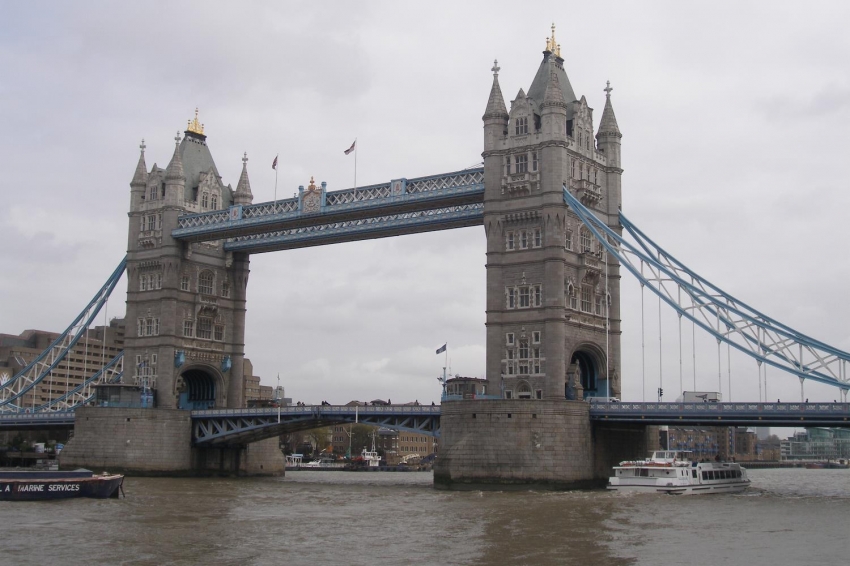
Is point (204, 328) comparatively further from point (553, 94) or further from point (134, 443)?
point (553, 94)

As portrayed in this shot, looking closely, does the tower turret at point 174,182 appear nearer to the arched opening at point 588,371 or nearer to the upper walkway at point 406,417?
the upper walkway at point 406,417

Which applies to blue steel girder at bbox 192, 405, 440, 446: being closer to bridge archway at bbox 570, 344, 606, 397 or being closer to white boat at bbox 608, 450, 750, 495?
bridge archway at bbox 570, 344, 606, 397

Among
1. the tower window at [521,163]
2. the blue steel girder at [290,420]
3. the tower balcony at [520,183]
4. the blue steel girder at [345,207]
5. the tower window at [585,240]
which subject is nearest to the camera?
the tower balcony at [520,183]

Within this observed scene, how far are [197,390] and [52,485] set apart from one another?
136ft

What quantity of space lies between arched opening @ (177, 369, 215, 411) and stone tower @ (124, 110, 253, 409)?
0.31ft

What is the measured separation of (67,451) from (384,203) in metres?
34.4

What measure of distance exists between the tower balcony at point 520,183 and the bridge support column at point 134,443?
35.8m

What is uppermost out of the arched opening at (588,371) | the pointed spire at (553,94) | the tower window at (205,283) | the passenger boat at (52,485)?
the pointed spire at (553,94)

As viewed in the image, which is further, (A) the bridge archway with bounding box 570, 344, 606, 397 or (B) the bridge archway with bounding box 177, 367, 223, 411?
(B) the bridge archway with bounding box 177, 367, 223, 411

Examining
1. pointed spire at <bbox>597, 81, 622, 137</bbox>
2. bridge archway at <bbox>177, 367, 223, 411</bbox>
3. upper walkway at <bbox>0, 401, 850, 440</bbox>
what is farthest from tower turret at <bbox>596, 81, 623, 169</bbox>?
bridge archway at <bbox>177, 367, 223, 411</bbox>

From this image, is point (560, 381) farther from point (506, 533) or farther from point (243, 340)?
point (243, 340)

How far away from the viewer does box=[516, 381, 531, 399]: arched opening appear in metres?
75.8


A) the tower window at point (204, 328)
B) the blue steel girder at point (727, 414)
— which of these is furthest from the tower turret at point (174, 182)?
the blue steel girder at point (727, 414)

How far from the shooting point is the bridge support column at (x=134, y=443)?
296ft
